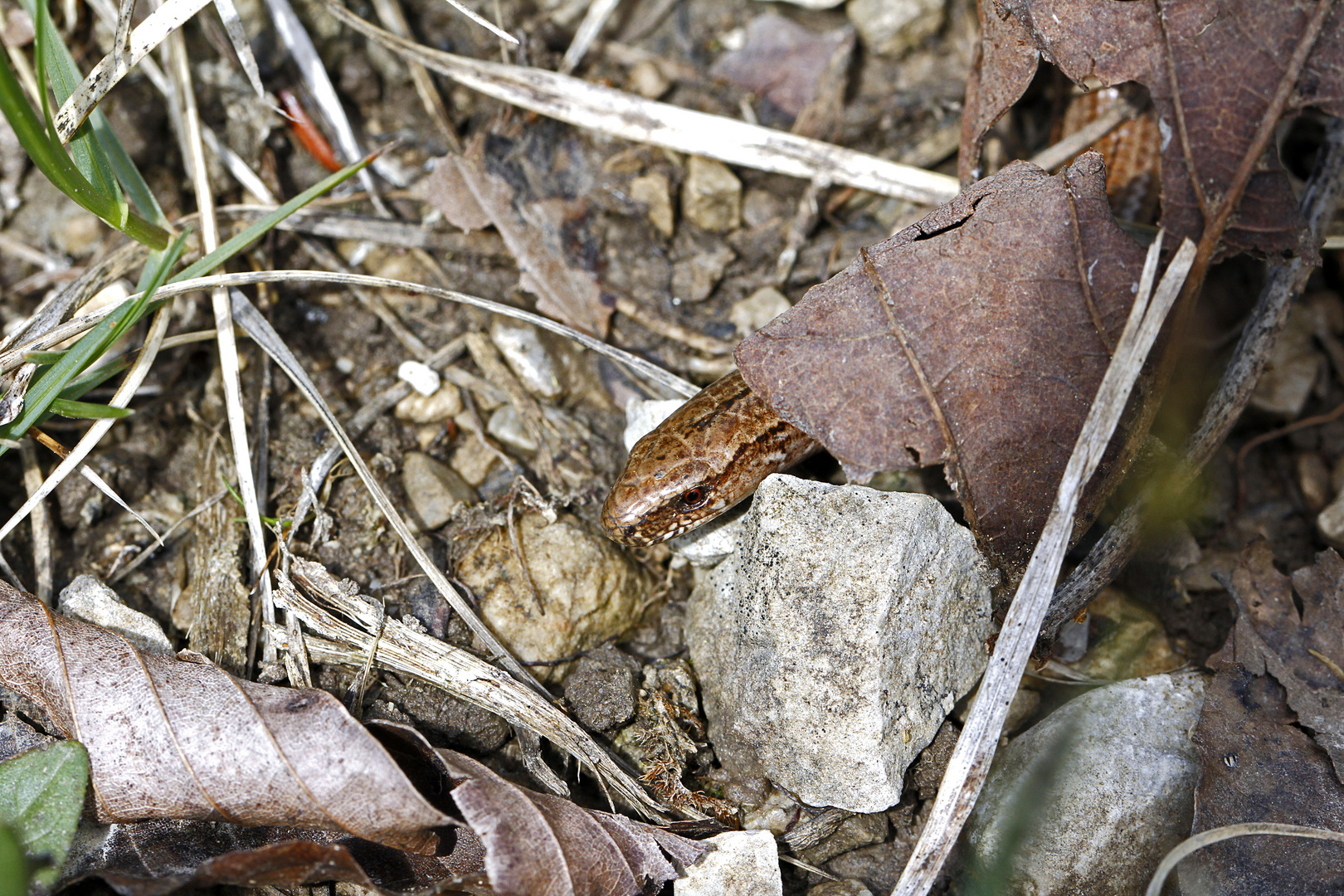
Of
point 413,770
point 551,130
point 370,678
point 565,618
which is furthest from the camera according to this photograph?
point 551,130

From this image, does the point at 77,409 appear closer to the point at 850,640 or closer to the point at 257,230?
the point at 257,230

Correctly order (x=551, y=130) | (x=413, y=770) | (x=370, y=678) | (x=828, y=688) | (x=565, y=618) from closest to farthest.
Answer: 1. (x=413, y=770)
2. (x=828, y=688)
3. (x=370, y=678)
4. (x=565, y=618)
5. (x=551, y=130)

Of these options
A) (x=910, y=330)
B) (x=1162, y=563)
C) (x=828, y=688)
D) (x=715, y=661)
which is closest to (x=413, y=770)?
(x=715, y=661)

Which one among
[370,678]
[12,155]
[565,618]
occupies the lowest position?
[565,618]

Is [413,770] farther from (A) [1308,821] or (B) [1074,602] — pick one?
(A) [1308,821]

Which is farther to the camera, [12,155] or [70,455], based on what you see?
[12,155]

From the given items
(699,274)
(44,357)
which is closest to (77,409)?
(44,357)

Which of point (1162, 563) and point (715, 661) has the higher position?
point (715, 661)

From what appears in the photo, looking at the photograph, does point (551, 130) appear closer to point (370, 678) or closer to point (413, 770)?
point (370, 678)
